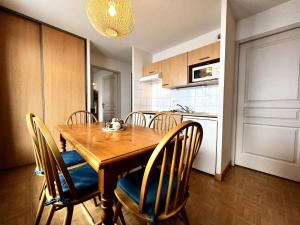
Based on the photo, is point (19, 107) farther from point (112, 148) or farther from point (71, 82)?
point (112, 148)

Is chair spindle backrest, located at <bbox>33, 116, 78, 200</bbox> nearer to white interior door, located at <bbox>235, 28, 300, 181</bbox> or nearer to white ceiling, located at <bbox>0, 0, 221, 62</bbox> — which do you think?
white ceiling, located at <bbox>0, 0, 221, 62</bbox>

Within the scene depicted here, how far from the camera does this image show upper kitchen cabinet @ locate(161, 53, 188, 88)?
254 centimetres

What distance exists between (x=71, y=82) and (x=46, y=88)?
0.42 meters

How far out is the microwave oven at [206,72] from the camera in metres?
2.07

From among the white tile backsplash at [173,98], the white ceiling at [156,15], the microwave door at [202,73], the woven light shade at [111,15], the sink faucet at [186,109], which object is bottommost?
the sink faucet at [186,109]

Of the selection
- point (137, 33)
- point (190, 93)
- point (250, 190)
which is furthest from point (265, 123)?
point (137, 33)

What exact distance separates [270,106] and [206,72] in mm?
1014

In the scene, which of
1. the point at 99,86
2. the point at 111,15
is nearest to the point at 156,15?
the point at 111,15

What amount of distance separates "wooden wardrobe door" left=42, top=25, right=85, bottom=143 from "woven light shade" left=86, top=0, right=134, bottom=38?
1.57 meters

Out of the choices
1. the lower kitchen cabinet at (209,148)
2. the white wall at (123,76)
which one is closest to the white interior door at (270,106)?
the lower kitchen cabinet at (209,148)

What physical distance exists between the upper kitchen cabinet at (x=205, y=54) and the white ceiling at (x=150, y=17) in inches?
16.7

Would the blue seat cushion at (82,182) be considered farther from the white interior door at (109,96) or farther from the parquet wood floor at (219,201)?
the white interior door at (109,96)

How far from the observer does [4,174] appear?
194cm

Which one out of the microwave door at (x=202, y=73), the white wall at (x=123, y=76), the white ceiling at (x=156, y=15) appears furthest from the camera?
the white wall at (x=123, y=76)
